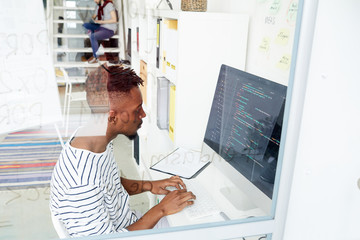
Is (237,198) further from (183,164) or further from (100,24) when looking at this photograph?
(100,24)

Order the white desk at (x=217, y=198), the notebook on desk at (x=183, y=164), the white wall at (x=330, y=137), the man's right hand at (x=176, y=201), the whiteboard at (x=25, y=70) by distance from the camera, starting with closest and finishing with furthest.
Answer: the whiteboard at (x=25, y=70)
the white wall at (x=330, y=137)
the white desk at (x=217, y=198)
the man's right hand at (x=176, y=201)
the notebook on desk at (x=183, y=164)

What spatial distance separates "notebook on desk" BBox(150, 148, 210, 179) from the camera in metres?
1.05

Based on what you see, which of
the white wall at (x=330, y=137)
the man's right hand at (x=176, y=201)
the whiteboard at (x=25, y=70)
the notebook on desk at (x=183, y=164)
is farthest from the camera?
the notebook on desk at (x=183, y=164)

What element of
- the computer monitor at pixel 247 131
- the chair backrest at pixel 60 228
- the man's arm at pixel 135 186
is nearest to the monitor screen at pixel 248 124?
the computer monitor at pixel 247 131

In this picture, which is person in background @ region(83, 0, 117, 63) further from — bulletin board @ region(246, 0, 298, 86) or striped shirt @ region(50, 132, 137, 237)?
bulletin board @ region(246, 0, 298, 86)

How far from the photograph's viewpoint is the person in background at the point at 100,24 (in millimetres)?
704

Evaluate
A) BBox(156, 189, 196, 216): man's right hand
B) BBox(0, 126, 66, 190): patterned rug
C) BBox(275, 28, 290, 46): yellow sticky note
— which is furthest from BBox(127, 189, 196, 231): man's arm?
BBox(275, 28, 290, 46): yellow sticky note

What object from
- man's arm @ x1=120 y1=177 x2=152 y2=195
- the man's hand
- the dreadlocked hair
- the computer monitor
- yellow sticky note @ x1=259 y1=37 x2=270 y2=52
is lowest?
the man's hand

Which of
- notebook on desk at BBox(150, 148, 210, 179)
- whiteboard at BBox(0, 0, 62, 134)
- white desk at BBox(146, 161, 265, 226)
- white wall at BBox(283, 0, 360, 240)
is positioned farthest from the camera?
notebook on desk at BBox(150, 148, 210, 179)

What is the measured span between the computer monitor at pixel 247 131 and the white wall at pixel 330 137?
8cm

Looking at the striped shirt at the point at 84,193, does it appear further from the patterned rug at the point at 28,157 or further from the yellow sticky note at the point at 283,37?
the yellow sticky note at the point at 283,37

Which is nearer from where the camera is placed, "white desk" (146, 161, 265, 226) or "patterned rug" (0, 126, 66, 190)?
"patterned rug" (0, 126, 66, 190)

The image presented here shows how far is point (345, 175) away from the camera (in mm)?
827

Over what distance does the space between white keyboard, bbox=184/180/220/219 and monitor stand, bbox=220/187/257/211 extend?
2.3 inches
